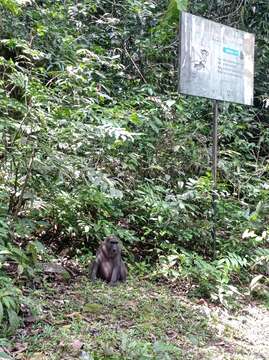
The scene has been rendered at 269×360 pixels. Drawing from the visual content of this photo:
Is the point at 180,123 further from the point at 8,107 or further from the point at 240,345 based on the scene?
the point at 240,345

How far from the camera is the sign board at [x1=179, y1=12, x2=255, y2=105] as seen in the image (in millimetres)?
4539

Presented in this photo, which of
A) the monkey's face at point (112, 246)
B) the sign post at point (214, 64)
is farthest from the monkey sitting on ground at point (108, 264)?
the sign post at point (214, 64)

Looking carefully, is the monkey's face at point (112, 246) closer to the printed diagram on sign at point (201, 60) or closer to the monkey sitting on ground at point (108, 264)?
the monkey sitting on ground at point (108, 264)

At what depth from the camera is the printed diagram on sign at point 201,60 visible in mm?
4613

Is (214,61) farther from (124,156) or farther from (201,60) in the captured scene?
(124,156)

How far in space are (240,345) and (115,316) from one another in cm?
94

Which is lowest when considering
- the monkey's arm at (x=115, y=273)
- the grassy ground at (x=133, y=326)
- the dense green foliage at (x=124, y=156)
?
the grassy ground at (x=133, y=326)

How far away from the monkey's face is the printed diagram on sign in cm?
185

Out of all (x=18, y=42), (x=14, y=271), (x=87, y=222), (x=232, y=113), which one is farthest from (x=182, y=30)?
(x=232, y=113)

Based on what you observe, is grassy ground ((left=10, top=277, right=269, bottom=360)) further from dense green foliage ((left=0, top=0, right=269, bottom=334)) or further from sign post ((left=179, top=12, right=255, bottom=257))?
sign post ((left=179, top=12, right=255, bottom=257))

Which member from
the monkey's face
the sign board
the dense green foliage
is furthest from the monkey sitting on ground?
the sign board

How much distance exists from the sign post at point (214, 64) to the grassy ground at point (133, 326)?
1.05 meters

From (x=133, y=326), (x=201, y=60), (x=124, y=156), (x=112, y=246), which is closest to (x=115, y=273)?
(x=112, y=246)

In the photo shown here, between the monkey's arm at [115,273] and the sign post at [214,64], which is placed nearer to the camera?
the monkey's arm at [115,273]
